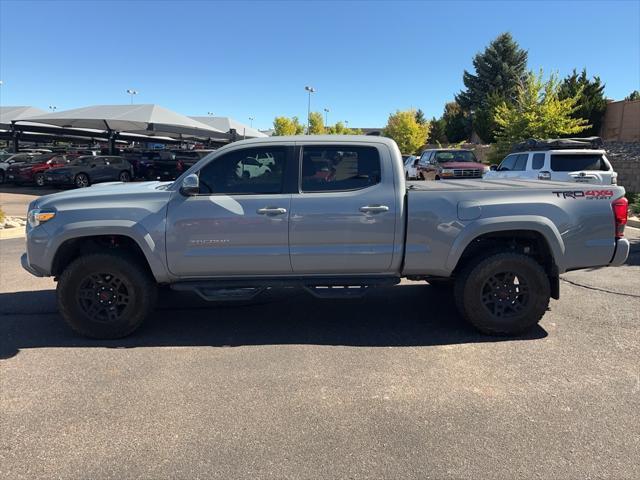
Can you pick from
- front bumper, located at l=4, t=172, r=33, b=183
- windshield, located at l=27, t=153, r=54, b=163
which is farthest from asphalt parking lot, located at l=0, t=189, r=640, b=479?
windshield, located at l=27, t=153, r=54, b=163

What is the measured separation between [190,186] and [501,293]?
3.12 m

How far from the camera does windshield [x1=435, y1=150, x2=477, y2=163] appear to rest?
2083cm

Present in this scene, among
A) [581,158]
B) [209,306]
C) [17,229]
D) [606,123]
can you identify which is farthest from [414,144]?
[209,306]

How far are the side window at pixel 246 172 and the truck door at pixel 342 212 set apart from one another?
0.24m

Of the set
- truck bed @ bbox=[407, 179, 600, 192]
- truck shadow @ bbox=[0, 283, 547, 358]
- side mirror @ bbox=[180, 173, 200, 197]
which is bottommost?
truck shadow @ bbox=[0, 283, 547, 358]

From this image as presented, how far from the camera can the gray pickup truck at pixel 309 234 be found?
461 centimetres

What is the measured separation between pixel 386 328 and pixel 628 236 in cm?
805

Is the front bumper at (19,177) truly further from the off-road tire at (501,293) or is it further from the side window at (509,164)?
the off-road tire at (501,293)

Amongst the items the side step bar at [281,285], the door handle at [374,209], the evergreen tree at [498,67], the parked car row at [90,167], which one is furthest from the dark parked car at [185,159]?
the evergreen tree at [498,67]

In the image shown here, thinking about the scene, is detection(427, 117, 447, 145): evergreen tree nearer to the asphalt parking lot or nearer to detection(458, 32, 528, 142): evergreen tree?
detection(458, 32, 528, 142): evergreen tree

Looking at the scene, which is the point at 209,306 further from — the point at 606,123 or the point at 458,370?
the point at 606,123

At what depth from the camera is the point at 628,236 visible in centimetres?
1053

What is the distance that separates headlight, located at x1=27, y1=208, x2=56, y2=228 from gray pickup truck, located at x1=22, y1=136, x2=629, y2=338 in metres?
0.01

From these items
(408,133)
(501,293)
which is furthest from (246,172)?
(408,133)
